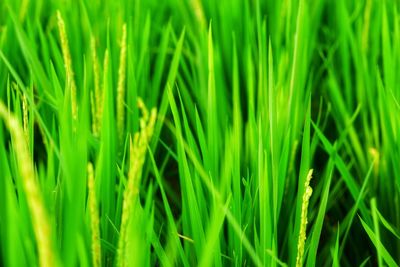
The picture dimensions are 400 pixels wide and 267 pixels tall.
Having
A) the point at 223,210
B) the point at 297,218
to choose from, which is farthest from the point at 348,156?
the point at 223,210

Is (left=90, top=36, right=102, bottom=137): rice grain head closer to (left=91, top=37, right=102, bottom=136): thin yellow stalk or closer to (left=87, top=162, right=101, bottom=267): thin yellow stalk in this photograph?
(left=91, top=37, right=102, bottom=136): thin yellow stalk

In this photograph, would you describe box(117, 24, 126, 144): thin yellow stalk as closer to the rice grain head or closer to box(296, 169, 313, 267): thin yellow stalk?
the rice grain head

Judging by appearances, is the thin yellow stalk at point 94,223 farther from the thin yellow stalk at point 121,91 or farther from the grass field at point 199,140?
the thin yellow stalk at point 121,91

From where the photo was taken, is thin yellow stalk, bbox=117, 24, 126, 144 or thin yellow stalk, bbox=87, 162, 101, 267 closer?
thin yellow stalk, bbox=87, 162, 101, 267

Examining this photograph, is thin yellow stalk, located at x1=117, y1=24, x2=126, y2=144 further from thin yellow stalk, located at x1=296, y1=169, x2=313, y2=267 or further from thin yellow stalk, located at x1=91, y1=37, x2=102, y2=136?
thin yellow stalk, located at x1=296, y1=169, x2=313, y2=267

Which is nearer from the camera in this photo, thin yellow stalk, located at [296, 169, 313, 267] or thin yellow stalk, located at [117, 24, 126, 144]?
thin yellow stalk, located at [296, 169, 313, 267]

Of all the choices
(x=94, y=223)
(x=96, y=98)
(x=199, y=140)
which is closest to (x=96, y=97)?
(x=96, y=98)

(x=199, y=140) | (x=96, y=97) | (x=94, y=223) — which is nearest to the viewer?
(x=94, y=223)

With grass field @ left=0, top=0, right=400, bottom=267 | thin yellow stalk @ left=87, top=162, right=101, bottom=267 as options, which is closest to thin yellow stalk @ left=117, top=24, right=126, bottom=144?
grass field @ left=0, top=0, right=400, bottom=267

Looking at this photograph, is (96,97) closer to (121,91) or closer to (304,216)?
(121,91)
